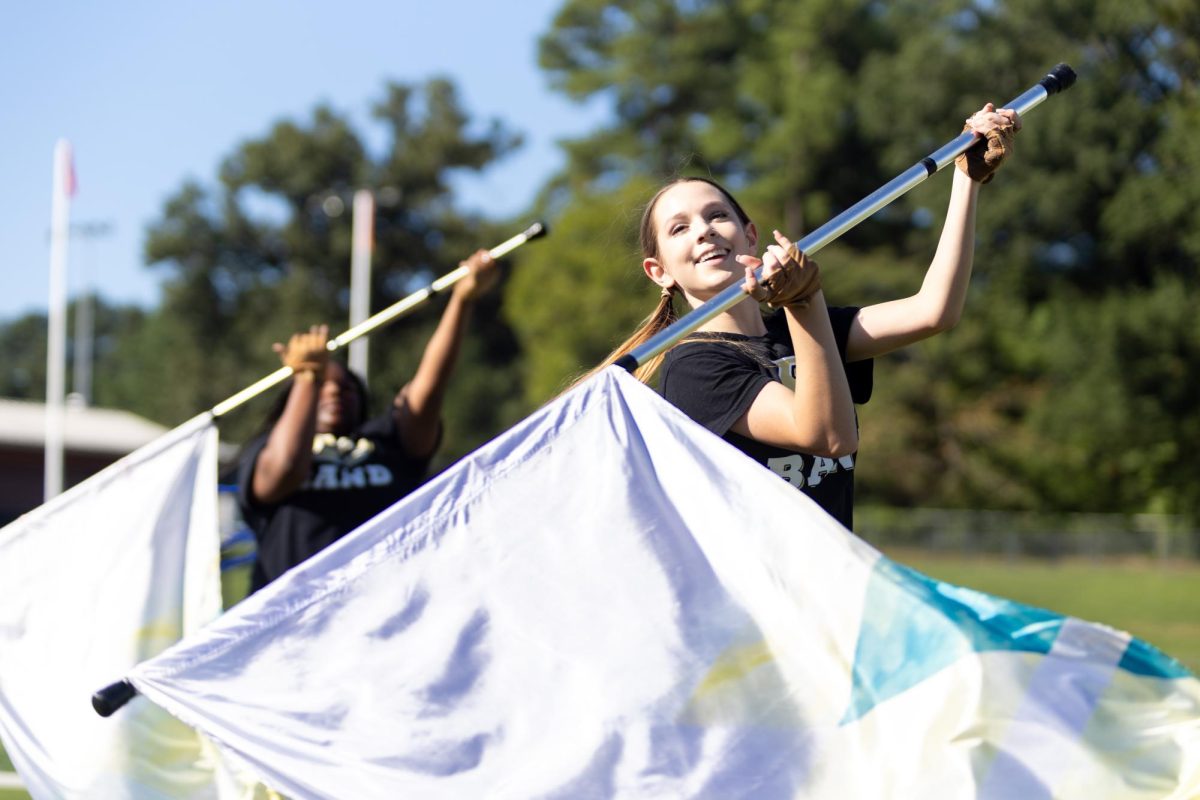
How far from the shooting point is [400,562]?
3512 mm

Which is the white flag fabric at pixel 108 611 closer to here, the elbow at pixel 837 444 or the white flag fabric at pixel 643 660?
the white flag fabric at pixel 643 660

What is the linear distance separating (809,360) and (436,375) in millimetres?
3062

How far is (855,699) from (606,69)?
52.3m

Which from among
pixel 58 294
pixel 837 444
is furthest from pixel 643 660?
pixel 58 294

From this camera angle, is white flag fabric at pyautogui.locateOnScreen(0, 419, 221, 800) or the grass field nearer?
white flag fabric at pyautogui.locateOnScreen(0, 419, 221, 800)

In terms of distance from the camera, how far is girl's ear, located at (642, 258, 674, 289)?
14.2 ft

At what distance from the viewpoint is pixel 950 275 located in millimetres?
4078

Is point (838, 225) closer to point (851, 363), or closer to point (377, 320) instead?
point (851, 363)

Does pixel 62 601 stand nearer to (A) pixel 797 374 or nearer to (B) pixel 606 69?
(A) pixel 797 374

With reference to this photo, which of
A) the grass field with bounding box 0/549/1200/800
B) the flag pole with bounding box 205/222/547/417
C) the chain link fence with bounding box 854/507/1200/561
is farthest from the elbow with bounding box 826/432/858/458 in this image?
the chain link fence with bounding box 854/507/1200/561

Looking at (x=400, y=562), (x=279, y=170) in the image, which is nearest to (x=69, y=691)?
(x=400, y=562)

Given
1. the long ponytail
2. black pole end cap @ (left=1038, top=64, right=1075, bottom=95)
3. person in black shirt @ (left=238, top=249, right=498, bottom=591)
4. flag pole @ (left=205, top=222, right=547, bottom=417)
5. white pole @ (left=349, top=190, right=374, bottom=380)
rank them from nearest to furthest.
Result: the long ponytail, black pole end cap @ (left=1038, top=64, right=1075, bottom=95), flag pole @ (left=205, top=222, right=547, bottom=417), person in black shirt @ (left=238, top=249, right=498, bottom=591), white pole @ (left=349, top=190, right=374, bottom=380)

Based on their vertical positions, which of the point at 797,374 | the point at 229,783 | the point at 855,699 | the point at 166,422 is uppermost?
the point at 166,422

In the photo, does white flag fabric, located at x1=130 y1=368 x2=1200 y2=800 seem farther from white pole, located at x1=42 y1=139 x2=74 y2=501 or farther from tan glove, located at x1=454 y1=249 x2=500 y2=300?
white pole, located at x1=42 y1=139 x2=74 y2=501
